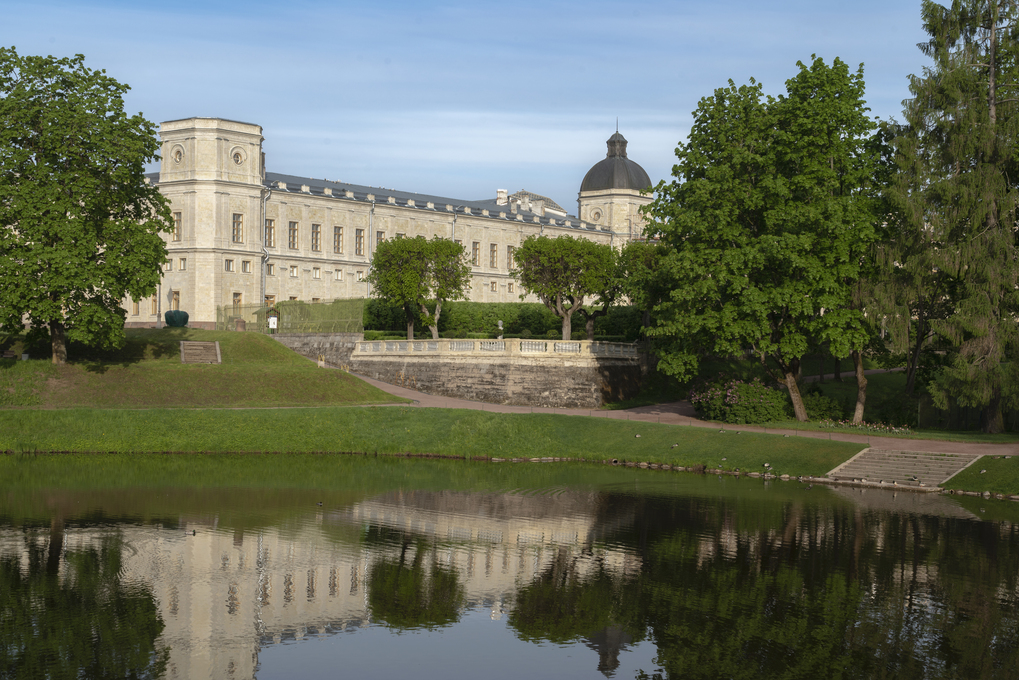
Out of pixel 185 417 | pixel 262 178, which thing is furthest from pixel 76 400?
pixel 262 178

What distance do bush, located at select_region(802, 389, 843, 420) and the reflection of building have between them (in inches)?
803

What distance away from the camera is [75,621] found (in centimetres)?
1620

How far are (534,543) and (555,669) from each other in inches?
327

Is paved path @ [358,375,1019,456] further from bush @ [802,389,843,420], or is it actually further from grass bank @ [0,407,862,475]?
bush @ [802,389,843,420]

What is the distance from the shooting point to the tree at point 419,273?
63062 millimetres

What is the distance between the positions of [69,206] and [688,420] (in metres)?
29.8

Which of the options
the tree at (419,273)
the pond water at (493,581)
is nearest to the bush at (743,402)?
the pond water at (493,581)

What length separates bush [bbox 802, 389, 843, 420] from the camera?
45438 millimetres

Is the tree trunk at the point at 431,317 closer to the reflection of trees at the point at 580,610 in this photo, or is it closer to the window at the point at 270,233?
the window at the point at 270,233

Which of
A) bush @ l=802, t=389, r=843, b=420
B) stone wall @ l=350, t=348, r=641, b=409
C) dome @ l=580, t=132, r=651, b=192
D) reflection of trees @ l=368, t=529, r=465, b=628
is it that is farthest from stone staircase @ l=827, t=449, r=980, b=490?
dome @ l=580, t=132, r=651, b=192

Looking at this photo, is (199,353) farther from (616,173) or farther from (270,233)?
(616,173)

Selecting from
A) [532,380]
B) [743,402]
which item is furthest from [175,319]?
[743,402]

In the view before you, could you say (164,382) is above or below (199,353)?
below

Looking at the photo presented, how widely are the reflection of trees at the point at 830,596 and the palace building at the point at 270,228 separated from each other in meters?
50.7
